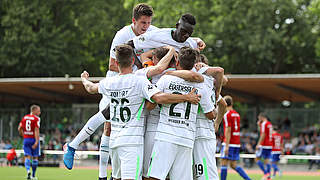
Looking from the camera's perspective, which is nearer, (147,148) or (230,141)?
(147,148)

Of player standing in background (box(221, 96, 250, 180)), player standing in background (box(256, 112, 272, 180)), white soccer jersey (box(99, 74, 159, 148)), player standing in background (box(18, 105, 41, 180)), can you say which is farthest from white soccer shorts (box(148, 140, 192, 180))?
player standing in background (box(256, 112, 272, 180))

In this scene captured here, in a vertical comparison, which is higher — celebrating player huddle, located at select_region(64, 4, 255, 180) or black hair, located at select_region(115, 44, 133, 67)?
black hair, located at select_region(115, 44, 133, 67)

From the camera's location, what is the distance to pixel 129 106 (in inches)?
286

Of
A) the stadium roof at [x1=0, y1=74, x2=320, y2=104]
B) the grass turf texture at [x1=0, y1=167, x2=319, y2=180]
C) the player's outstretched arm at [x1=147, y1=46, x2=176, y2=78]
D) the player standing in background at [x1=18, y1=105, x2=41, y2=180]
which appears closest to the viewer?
the player's outstretched arm at [x1=147, y1=46, x2=176, y2=78]

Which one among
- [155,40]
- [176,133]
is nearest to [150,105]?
[176,133]

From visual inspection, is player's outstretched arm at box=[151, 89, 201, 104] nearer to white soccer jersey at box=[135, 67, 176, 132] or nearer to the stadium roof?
white soccer jersey at box=[135, 67, 176, 132]

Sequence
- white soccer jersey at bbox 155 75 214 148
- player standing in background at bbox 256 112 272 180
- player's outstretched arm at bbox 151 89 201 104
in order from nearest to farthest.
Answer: player's outstretched arm at bbox 151 89 201 104 < white soccer jersey at bbox 155 75 214 148 < player standing in background at bbox 256 112 272 180

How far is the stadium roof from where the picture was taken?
24172 millimetres

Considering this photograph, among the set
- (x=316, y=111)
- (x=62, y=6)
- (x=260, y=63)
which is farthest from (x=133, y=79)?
(x=62, y=6)

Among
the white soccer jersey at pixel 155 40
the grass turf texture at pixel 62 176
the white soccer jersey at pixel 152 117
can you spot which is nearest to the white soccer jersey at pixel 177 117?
the white soccer jersey at pixel 152 117

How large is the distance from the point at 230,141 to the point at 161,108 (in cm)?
791

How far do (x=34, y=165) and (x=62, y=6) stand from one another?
74.6 feet

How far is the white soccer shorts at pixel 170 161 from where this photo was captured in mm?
7238

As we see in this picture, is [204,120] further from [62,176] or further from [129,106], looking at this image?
[62,176]
